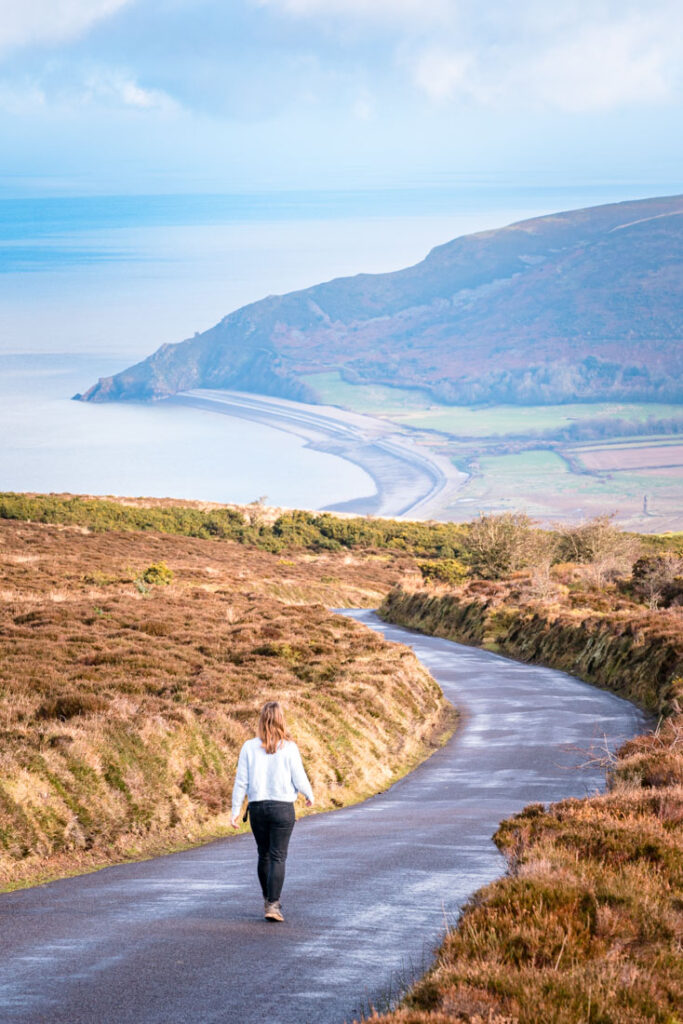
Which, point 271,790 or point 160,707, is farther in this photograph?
point 160,707

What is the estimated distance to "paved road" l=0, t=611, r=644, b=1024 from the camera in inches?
278

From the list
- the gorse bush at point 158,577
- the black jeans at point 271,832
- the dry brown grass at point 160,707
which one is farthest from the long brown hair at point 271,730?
the gorse bush at point 158,577

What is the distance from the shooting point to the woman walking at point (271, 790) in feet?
30.3

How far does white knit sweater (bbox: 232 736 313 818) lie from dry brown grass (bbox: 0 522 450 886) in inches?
161

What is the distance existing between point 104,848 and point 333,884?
4090mm

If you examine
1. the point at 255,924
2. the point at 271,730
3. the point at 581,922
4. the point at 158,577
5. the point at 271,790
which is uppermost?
the point at 271,730

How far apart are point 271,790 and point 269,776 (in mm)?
125

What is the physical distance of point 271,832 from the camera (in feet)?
30.6

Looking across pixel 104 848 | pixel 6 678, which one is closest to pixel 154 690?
pixel 6 678

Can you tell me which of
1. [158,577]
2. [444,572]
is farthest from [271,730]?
[444,572]

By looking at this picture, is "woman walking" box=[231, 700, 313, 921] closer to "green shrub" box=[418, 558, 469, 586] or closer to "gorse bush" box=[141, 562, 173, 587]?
"gorse bush" box=[141, 562, 173, 587]

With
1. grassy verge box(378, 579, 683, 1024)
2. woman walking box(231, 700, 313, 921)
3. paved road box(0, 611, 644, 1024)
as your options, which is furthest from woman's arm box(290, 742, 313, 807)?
grassy verge box(378, 579, 683, 1024)

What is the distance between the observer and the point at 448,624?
52.4 metres

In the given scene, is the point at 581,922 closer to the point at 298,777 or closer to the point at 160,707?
the point at 298,777
